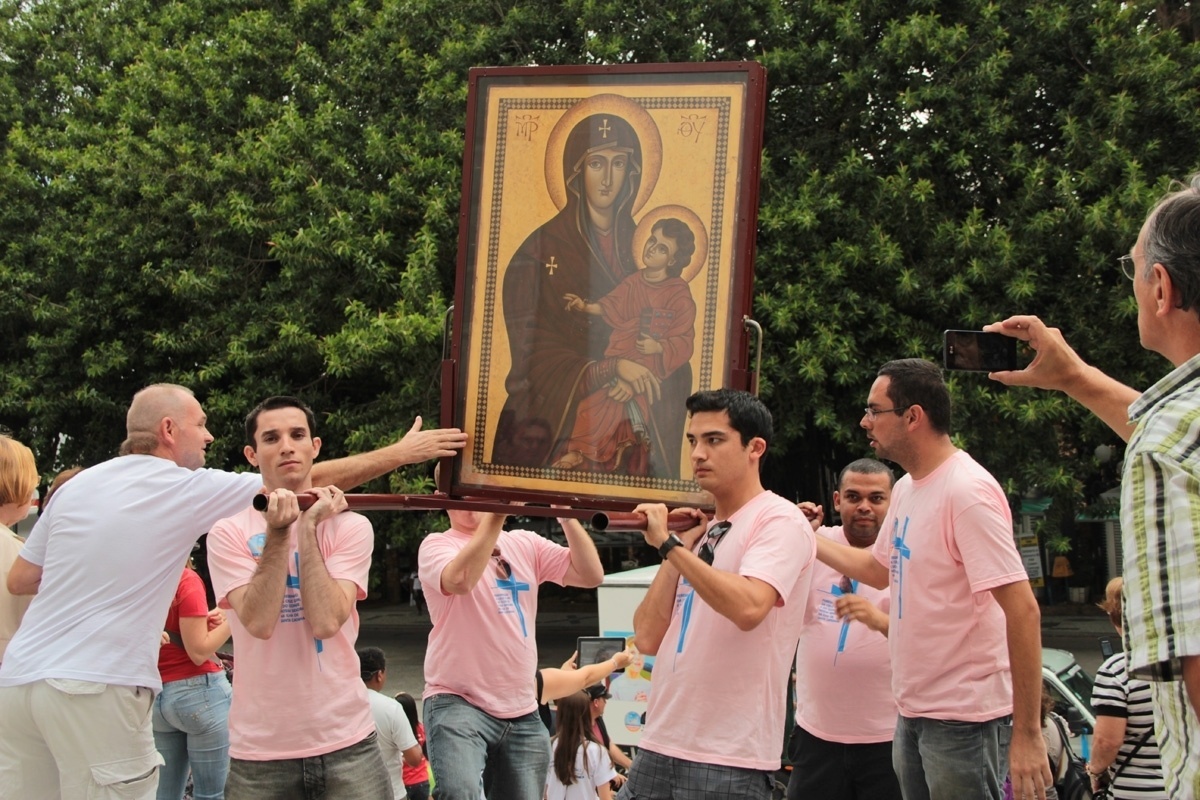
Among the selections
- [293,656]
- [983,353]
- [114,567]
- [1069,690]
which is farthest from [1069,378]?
[1069,690]

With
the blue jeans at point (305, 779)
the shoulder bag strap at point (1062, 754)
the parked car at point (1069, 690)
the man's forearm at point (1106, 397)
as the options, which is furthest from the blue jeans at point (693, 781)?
the parked car at point (1069, 690)

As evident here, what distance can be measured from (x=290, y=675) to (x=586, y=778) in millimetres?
3313

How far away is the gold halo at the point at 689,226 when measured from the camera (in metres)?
4.62

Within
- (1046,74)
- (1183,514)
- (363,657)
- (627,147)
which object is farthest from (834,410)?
(1183,514)

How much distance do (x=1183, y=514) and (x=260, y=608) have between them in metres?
3.34

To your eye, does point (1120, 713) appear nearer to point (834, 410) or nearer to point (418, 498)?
point (418, 498)

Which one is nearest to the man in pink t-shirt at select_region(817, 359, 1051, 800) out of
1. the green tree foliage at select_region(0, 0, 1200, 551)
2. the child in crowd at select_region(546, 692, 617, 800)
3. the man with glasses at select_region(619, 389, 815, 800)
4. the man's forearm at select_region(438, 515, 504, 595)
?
the man with glasses at select_region(619, 389, 815, 800)

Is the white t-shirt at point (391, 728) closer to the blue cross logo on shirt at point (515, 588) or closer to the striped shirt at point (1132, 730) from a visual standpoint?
the blue cross logo on shirt at point (515, 588)

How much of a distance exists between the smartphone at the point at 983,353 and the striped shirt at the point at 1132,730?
213cm

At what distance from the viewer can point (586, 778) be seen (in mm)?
7477

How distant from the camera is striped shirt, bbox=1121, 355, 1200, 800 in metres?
1.88

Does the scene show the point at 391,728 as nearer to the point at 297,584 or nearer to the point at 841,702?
the point at 297,584

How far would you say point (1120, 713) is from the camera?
527 centimetres

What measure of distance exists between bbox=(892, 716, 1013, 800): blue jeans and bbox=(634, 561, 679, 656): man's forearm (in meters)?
0.99
